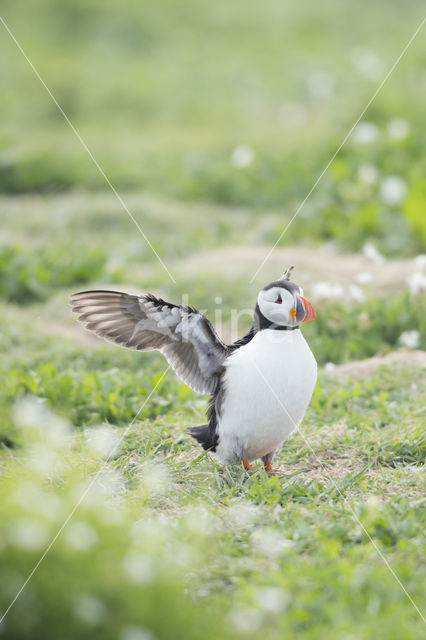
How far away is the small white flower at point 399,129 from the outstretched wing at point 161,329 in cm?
572

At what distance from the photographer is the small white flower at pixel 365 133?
8773mm

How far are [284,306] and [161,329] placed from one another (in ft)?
1.90

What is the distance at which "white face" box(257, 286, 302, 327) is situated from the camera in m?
3.46

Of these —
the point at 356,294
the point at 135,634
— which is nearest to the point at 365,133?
the point at 356,294

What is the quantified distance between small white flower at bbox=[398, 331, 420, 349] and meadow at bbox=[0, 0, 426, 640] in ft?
0.06

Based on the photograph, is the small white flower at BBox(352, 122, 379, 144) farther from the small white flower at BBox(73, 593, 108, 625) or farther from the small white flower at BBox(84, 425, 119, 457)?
the small white flower at BBox(73, 593, 108, 625)

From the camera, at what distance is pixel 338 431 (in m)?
4.19

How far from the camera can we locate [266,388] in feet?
11.3

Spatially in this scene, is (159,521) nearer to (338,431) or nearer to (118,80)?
(338,431)

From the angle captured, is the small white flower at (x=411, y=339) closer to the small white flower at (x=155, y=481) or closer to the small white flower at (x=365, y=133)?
the small white flower at (x=155, y=481)

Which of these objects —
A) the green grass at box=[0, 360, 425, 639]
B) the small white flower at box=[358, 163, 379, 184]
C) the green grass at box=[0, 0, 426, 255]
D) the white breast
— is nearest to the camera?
the green grass at box=[0, 360, 425, 639]

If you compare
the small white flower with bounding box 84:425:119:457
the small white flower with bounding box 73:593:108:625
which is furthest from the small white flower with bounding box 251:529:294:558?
the small white flower with bounding box 84:425:119:457

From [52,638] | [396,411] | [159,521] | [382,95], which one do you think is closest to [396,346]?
[396,411]

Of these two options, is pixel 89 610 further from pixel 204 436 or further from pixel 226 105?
pixel 226 105
